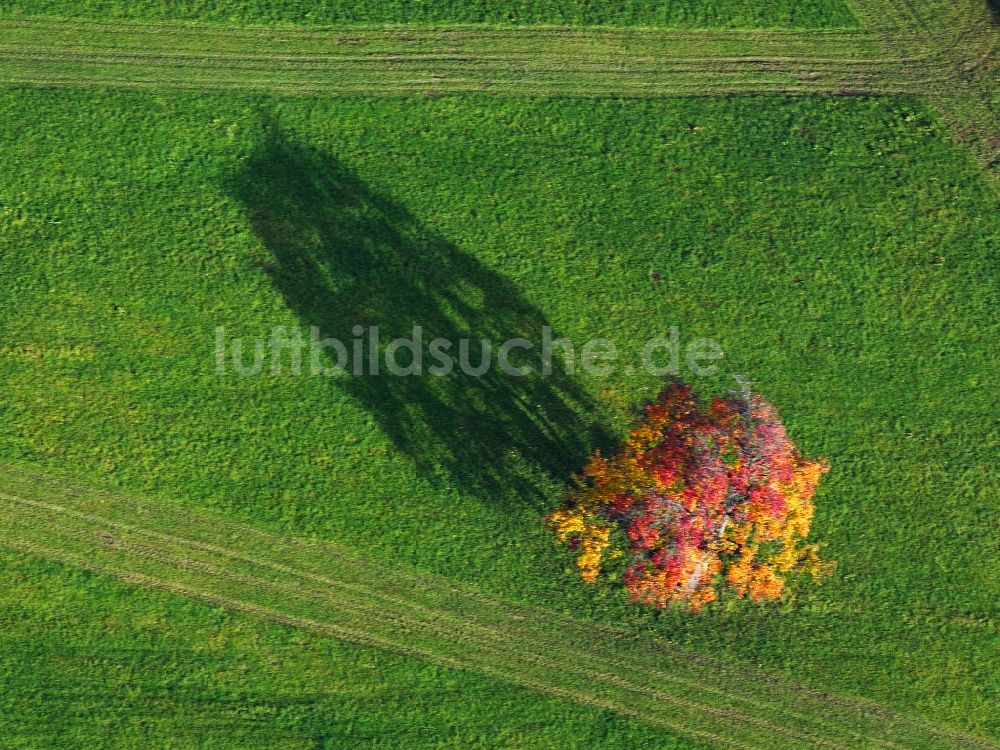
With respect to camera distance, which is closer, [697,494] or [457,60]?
[697,494]

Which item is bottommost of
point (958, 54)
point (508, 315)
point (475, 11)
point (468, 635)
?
point (468, 635)

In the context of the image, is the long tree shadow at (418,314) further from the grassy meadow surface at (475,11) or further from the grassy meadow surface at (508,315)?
the grassy meadow surface at (475,11)

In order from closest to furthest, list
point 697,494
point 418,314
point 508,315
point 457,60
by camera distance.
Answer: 1. point 697,494
2. point 418,314
3. point 508,315
4. point 457,60

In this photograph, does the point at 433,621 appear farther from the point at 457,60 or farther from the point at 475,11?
the point at 475,11

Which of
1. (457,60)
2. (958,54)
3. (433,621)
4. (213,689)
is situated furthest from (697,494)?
(958,54)

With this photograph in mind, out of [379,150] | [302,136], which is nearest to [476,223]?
[379,150]

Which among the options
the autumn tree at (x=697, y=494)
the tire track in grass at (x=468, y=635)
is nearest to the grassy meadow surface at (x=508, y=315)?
the tire track in grass at (x=468, y=635)
